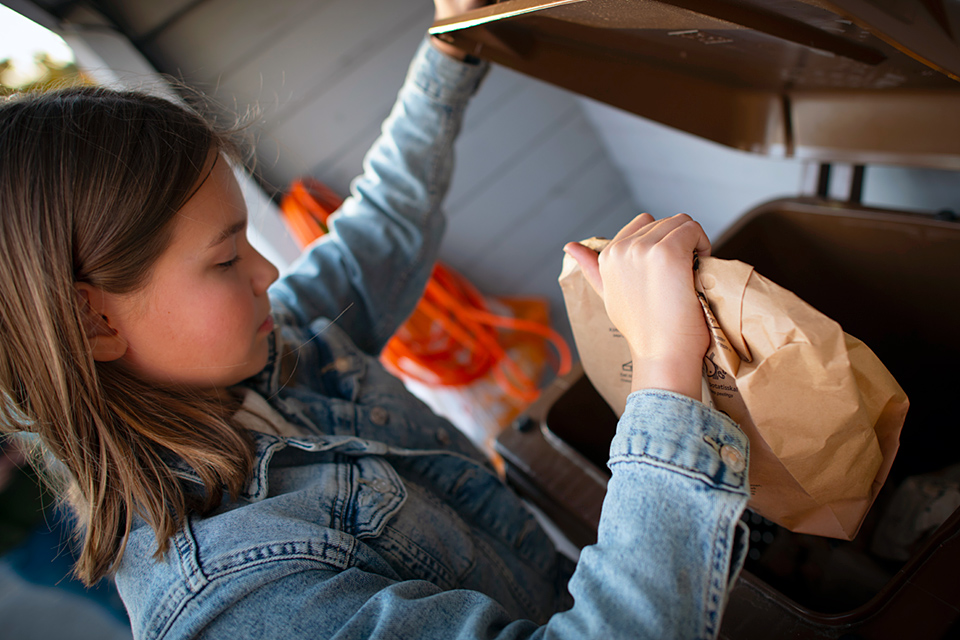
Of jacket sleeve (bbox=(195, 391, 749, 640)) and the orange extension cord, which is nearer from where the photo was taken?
jacket sleeve (bbox=(195, 391, 749, 640))

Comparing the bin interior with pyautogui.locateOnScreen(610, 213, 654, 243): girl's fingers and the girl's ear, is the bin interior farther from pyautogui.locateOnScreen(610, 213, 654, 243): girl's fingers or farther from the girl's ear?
the girl's ear

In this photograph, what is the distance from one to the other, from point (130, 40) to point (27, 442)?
1.14 m

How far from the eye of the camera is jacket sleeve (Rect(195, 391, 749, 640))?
42cm

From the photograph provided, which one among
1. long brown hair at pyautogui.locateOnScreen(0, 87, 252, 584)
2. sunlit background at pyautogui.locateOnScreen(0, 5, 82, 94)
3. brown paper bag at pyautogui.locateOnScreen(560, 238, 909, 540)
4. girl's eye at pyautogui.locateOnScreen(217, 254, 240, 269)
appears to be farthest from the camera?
sunlit background at pyautogui.locateOnScreen(0, 5, 82, 94)

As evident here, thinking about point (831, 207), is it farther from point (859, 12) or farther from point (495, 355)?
point (495, 355)

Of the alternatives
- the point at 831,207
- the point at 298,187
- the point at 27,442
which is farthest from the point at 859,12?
the point at 298,187

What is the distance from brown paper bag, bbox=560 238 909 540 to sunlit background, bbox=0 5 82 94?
1.09m

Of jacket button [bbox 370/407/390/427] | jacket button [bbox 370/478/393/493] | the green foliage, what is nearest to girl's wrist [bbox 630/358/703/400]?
Result: jacket button [bbox 370/478/393/493]

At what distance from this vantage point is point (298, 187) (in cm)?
158

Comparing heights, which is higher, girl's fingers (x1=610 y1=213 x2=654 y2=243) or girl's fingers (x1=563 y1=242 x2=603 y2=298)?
girl's fingers (x1=610 y1=213 x2=654 y2=243)

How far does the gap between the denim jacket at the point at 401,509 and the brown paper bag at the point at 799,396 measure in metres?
0.04

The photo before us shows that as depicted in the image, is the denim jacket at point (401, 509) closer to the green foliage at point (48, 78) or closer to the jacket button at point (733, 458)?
the jacket button at point (733, 458)

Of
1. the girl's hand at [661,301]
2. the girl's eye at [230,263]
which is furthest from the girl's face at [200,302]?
the girl's hand at [661,301]

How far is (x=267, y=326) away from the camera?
75cm
